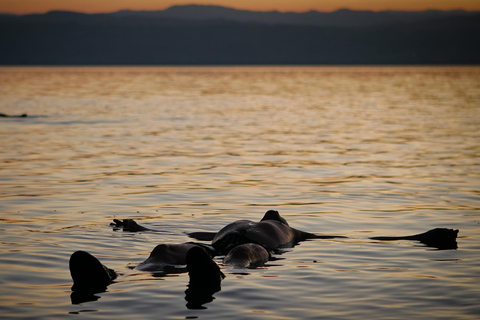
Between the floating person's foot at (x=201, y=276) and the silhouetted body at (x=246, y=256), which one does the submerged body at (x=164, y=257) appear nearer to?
the silhouetted body at (x=246, y=256)

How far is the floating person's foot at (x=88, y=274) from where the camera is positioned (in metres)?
10.6

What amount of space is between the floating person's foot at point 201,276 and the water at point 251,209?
191 mm

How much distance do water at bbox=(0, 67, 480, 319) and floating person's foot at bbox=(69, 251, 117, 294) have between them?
0.65 ft

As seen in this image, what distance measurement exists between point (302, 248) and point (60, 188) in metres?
8.89

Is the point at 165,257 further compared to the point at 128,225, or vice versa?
the point at 128,225

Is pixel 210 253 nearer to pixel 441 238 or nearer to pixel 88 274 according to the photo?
pixel 88 274

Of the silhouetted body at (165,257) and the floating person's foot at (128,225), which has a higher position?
the silhouetted body at (165,257)

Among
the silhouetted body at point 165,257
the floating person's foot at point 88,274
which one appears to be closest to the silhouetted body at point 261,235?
the silhouetted body at point 165,257

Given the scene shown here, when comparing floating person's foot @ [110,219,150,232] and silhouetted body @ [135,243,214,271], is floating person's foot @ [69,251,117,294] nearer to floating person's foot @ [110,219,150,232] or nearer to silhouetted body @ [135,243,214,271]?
silhouetted body @ [135,243,214,271]

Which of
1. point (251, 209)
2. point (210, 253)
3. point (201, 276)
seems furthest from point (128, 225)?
point (201, 276)

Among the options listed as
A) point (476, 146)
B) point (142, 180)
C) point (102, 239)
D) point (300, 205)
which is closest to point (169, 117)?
point (476, 146)

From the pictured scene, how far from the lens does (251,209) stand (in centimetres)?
1758

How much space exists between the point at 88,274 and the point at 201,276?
1.62 meters

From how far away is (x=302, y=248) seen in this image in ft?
45.1
